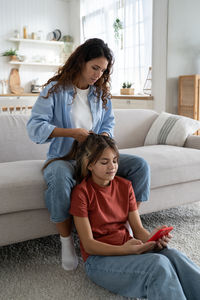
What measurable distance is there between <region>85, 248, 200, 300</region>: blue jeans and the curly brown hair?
2.76 feet

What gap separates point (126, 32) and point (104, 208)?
4.31m

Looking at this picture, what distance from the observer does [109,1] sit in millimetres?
5328

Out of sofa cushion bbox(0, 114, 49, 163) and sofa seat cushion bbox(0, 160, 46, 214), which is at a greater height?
sofa cushion bbox(0, 114, 49, 163)

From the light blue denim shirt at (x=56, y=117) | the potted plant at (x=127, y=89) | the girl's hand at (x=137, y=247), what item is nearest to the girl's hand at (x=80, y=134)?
the light blue denim shirt at (x=56, y=117)

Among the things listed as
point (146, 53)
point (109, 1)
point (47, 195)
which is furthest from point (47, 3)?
point (47, 195)

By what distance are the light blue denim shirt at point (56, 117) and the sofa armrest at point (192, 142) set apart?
→ 0.87 metres

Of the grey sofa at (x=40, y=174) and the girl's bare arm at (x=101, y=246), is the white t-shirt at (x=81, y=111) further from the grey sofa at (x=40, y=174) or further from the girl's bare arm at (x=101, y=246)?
the girl's bare arm at (x=101, y=246)

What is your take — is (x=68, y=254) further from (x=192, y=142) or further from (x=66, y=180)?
(x=192, y=142)

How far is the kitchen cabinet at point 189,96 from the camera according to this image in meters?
4.00

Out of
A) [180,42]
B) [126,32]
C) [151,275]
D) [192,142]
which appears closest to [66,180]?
[151,275]

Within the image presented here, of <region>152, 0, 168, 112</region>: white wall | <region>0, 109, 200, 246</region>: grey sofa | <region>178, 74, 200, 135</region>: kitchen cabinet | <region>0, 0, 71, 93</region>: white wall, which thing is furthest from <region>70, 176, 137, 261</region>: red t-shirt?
<region>0, 0, 71, 93</region>: white wall

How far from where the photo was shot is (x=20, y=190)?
1516mm

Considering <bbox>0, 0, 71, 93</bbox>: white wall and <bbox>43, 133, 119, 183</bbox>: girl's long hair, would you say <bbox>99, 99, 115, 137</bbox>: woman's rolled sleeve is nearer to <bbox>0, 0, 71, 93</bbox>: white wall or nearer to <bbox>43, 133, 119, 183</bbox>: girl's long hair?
<bbox>43, 133, 119, 183</bbox>: girl's long hair

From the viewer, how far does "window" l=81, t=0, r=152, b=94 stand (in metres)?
4.84
